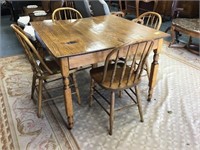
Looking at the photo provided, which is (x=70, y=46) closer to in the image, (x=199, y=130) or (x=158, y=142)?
(x=158, y=142)

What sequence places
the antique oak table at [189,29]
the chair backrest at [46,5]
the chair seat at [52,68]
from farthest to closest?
the chair backrest at [46,5] < the antique oak table at [189,29] < the chair seat at [52,68]

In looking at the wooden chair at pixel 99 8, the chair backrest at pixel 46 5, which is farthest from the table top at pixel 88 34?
the chair backrest at pixel 46 5

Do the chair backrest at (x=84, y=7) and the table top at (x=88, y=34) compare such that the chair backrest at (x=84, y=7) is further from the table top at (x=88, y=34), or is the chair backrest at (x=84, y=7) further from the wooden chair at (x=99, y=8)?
the table top at (x=88, y=34)

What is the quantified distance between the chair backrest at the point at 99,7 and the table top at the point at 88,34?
0.59 m

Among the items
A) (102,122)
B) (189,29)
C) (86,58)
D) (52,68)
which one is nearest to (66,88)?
(86,58)

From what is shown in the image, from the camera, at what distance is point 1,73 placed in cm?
289

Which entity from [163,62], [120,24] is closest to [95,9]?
[120,24]

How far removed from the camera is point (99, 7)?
10.0ft

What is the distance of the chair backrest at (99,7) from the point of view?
2973 mm

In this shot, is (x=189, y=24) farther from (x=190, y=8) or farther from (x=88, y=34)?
(x=88, y=34)

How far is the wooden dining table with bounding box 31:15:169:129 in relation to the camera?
157 centimetres

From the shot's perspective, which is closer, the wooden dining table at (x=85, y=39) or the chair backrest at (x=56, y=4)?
the wooden dining table at (x=85, y=39)

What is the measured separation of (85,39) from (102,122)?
792mm

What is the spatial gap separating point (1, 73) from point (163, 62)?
7.72 ft
